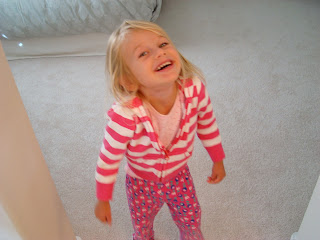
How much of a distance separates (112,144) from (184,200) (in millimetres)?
270

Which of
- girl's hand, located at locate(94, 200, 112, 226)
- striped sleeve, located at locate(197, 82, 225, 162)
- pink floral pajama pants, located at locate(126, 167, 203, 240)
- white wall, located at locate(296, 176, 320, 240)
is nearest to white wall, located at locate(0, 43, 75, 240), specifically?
girl's hand, located at locate(94, 200, 112, 226)

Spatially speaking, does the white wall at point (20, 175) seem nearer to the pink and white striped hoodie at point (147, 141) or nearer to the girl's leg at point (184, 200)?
the pink and white striped hoodie at point (147, 141)

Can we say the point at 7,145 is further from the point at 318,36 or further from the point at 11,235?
the point at 318,36

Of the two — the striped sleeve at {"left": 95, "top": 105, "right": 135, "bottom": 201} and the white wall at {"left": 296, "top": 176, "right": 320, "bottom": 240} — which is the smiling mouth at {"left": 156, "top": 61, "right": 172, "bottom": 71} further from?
the white wall at {"left": 296, "top": 176, "right": 320, "bottom": 240}

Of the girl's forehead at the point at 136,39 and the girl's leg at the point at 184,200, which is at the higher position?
the girl's forehead at the point at 136,39

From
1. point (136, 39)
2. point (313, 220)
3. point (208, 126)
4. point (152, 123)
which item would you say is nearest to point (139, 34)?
point (136, 39)

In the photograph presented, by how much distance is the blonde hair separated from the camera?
30.0 inches

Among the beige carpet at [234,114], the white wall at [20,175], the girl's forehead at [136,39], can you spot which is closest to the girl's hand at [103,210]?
the white wall at [20,175]

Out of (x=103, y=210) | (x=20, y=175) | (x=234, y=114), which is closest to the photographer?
(x=20, y=175)

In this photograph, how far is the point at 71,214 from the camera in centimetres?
130

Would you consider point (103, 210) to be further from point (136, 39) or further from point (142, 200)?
point (136, 39)

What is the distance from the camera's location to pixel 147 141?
32.6 inches

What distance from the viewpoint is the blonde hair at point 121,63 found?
76 centimetres

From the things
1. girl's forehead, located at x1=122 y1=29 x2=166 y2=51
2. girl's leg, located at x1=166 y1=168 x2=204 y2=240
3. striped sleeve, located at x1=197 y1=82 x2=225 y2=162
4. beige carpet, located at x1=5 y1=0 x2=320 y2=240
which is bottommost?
beige carpet, located at x1=5 y1=0 x2=320 y2=240
